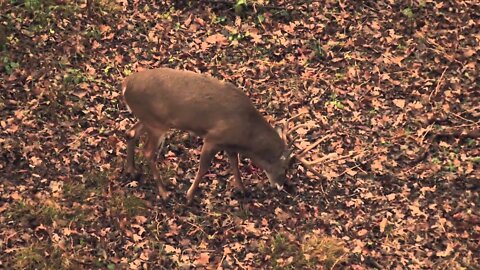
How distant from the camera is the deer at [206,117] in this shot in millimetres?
6816

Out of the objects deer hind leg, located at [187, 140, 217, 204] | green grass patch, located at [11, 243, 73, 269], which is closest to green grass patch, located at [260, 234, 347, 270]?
deer hind leg, located at [187, 140, 217, 204]

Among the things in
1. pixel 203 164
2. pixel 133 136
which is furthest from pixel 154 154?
pixel 203 164

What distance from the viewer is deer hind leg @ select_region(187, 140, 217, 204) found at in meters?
7.02

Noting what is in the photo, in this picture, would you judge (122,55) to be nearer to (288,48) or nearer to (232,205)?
(288,48)

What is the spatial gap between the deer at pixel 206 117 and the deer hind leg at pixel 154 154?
13 mm

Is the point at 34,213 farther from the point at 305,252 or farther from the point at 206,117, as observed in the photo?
the point at 305,252

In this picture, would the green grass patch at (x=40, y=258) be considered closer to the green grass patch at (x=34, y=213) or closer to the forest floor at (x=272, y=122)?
the forest floor at (x=272, y=122)

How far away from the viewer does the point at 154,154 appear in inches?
290

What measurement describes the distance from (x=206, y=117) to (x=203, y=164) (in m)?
0.71

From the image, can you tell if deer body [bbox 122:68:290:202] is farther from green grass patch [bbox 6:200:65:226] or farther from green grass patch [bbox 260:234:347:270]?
green grass patch [bbox 6:200:65:226]

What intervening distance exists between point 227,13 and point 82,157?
4232 mm

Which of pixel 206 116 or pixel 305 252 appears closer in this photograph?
pixel 206 116

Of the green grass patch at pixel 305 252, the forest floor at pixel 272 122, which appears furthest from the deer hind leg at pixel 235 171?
the green grass patch at pixel 305 252

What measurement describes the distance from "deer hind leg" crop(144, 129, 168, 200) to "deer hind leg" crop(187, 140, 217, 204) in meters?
0.34
